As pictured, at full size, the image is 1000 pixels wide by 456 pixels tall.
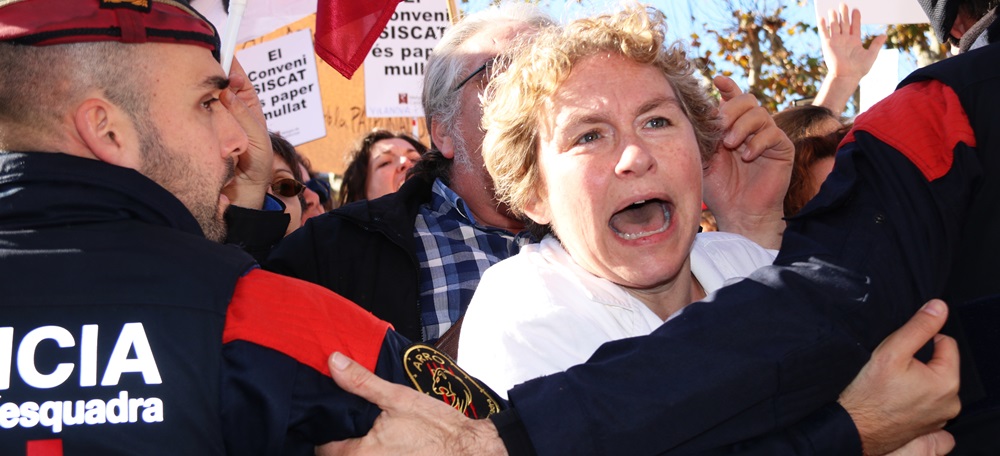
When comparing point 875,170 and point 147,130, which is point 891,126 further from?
point 147,130

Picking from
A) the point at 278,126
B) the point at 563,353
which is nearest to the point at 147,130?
the point at 563,353

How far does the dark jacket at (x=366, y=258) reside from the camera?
11.6ft

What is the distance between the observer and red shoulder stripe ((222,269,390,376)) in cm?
188

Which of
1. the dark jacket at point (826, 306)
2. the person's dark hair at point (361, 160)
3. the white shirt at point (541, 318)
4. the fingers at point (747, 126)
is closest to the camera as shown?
the dark jacket at point (826, 306)

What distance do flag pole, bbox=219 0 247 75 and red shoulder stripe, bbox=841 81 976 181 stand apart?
171 cm

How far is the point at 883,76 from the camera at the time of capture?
212 inches

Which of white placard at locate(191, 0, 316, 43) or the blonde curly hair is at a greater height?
white placard at locate(191, 0, 316, 43)

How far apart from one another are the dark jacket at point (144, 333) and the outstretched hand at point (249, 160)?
1.64 meters

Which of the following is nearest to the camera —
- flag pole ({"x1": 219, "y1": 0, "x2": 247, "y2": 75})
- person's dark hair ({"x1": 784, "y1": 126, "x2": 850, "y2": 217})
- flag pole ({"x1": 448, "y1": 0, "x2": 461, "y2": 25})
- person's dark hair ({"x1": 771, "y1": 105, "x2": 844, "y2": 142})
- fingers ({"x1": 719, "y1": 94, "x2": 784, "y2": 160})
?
→ flag pole ({"x1": 219, "y1": 0, "x2": 247, "y2": 75})

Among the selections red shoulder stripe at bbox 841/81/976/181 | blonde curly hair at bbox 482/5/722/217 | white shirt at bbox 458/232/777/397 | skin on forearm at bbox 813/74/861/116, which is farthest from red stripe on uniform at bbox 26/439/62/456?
skin on forearm at bbox 813/74/861/116

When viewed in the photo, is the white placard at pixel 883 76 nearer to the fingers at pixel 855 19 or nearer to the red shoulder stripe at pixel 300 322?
the fingers at pixel 855 19

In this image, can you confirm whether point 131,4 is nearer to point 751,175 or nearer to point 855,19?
point 751,175

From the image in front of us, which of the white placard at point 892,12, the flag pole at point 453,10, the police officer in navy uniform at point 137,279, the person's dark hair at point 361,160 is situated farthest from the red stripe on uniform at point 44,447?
the person's dark hair at point 361,160

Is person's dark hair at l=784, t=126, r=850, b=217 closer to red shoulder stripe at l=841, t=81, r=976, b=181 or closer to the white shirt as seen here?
the white shirt
